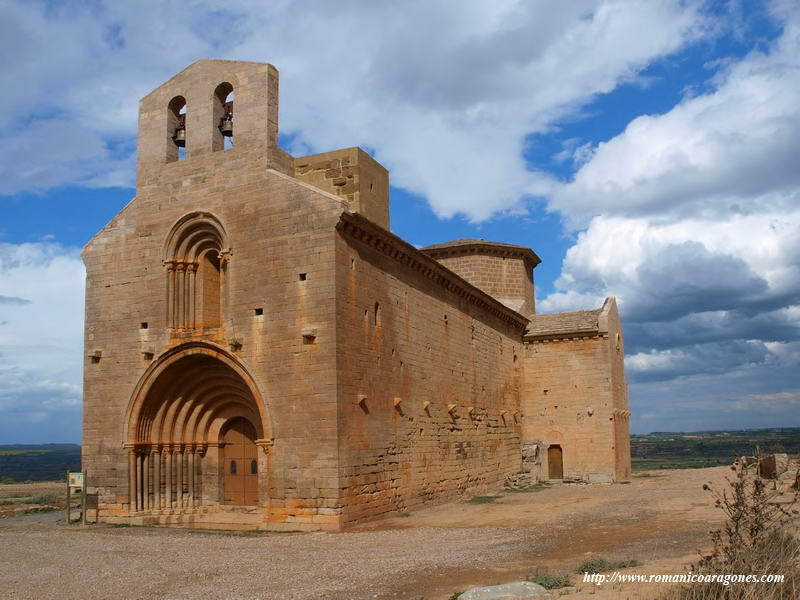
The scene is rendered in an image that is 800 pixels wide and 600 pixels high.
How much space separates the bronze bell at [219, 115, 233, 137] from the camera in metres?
16.9

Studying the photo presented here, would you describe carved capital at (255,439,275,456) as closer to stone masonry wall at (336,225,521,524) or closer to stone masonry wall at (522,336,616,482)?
stone masonry wall at (336,225,521,524)

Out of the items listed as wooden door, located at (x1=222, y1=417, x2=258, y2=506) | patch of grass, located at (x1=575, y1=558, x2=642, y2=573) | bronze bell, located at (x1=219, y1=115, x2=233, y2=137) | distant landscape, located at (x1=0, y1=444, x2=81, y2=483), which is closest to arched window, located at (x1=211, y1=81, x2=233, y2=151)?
bronze bell, located at (x1=219, y1=115, x2=233, y2=137)

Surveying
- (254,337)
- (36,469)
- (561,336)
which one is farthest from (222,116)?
(36,469)

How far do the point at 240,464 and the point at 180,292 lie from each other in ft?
13.8

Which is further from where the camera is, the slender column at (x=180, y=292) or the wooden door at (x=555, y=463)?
the wooden door at (x=555, y=463)

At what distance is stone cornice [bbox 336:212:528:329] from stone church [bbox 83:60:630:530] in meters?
0.07

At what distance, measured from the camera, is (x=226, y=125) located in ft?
55.7

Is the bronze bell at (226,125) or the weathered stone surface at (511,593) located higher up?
the bronze bell at (226,125)

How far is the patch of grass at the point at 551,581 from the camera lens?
768 cm

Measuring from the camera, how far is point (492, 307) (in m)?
24.7

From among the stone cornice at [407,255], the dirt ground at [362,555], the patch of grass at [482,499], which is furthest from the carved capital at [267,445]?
the patch of grass at [482,499]

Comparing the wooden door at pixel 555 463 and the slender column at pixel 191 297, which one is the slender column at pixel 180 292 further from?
the wooden door at pixel 555 463

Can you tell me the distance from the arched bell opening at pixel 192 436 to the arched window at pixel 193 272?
2.93 feet

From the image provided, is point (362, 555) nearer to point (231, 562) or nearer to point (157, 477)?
point (231, 562)
